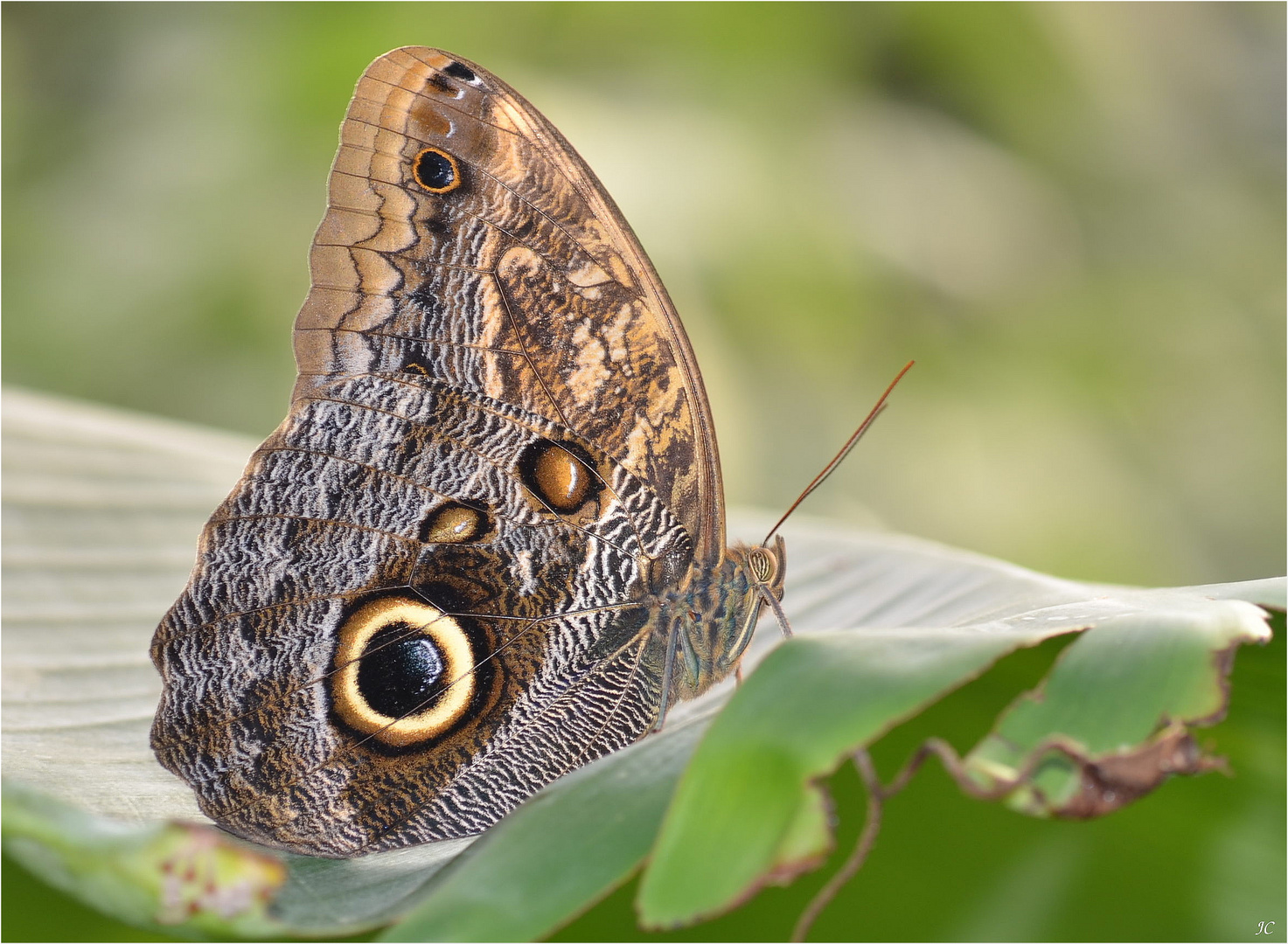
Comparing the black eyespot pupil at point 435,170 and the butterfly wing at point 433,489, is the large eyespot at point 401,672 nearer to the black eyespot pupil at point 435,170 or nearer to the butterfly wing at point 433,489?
the butterfly wing at point 433,489

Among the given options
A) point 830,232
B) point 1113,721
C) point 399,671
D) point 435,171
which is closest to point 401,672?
point 399,671

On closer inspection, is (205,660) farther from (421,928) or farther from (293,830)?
(421,928)

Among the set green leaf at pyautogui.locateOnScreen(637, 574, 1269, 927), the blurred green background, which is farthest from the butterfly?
the blurred green background

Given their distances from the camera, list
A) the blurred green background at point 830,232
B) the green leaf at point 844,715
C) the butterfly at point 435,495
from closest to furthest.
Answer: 1. the green leaf at point 844,715
2. the butterfly at point 435,495
3. the blurred green background at point 830,232

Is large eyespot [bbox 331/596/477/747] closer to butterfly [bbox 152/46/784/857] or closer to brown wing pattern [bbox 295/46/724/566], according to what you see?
butterfly [bbox 152/46/784/857]

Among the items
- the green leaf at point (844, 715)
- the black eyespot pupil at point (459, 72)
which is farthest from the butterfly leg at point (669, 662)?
the black eyespot pupil at point (459, 72)

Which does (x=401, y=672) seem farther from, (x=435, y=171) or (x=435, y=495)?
(x=435, y=171)
